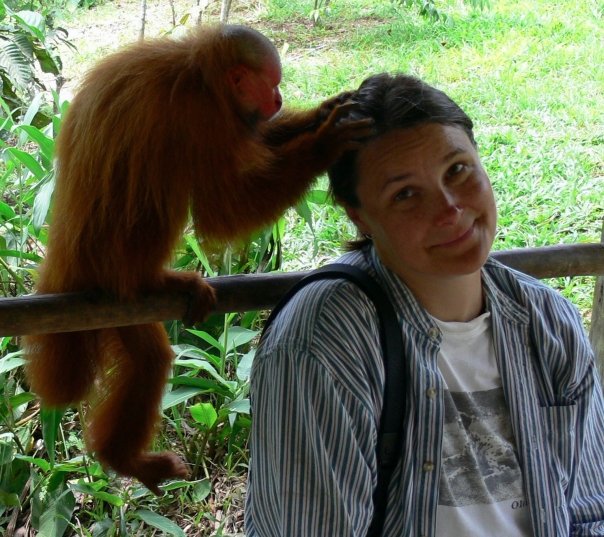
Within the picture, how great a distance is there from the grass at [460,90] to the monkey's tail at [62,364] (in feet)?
1.60

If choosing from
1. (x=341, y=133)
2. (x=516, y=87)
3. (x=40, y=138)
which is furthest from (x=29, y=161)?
(x=516, y=87)

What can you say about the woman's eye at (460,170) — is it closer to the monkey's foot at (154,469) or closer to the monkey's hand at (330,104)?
the monkey's hand at (330,104)

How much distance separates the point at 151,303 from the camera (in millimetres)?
1597

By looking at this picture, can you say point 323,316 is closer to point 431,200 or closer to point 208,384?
point 431,200

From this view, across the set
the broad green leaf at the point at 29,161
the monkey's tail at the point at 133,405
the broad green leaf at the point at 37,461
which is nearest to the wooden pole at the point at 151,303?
the monkey's tail at the point at 133,405

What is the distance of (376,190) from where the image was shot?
1364 millimetres

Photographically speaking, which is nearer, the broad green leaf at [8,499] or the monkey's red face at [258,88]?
the monkey's red face at [258,88]

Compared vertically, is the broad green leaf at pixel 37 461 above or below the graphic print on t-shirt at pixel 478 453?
below

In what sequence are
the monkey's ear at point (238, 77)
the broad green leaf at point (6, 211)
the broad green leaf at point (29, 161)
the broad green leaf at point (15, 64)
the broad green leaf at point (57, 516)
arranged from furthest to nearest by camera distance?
the broad green leaf at point (15, 64)
the broad green leaf at point (6, 211)
the broad green leaf at point (29, 161)
the broad green leaf at point (57, 516)
the monkey's ear at point (238, 77)

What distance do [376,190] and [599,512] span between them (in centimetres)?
74

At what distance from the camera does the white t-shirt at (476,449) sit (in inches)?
51.5

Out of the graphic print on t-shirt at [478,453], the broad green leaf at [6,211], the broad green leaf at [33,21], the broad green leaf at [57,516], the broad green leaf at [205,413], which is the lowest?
the broad green leaf at [57,516]

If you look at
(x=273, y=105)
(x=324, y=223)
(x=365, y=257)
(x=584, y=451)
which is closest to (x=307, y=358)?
(x=365, y=257)

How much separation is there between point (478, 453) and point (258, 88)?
1.11m
